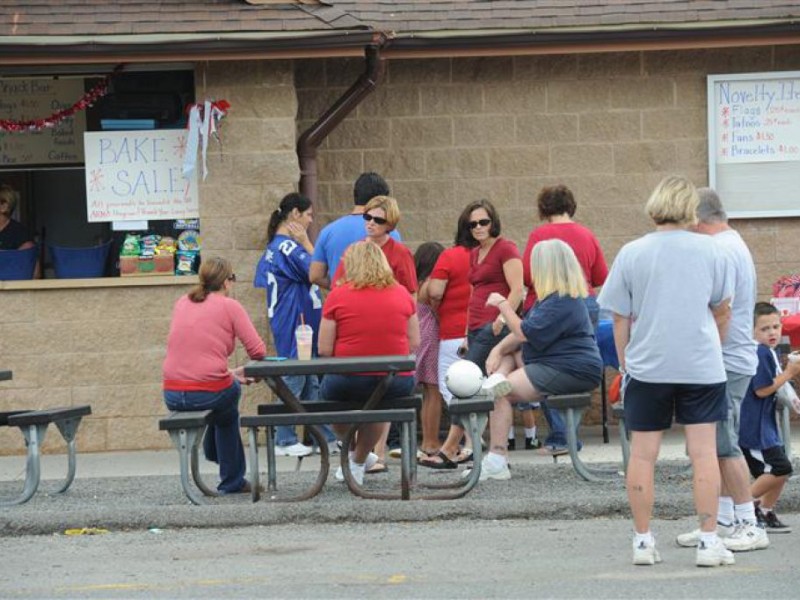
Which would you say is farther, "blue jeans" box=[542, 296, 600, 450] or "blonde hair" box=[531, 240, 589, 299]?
"blue jeans" box=[542, 296, 600, 450]

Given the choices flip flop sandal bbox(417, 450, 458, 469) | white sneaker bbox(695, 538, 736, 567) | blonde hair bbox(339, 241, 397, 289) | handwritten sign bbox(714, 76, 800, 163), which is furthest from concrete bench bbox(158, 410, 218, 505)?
handwritten sign bbox(714, 76, 800, 163)

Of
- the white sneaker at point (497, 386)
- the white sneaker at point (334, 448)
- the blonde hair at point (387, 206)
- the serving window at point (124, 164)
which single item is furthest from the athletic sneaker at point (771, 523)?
the serving window at point (124, 164)

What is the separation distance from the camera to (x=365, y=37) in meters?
11.4

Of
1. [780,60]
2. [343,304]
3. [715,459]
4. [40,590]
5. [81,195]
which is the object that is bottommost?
[40,590]

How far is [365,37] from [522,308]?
2229 mm

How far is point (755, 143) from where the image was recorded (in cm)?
1227

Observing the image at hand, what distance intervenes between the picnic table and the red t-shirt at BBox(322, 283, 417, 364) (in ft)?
0.66

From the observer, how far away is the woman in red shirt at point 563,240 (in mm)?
10742

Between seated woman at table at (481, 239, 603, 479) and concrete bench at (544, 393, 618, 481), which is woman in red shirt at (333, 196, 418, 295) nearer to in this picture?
seated woman at table at (481, 239, 603, 479)

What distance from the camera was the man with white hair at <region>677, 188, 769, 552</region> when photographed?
7.61 m

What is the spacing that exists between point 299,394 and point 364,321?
6.83 feet

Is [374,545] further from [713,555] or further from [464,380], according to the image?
[713,555]

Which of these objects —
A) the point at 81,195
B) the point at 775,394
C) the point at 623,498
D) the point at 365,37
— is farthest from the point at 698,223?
the point at 81,195

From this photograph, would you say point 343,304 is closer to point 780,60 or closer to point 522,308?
point 522,308
